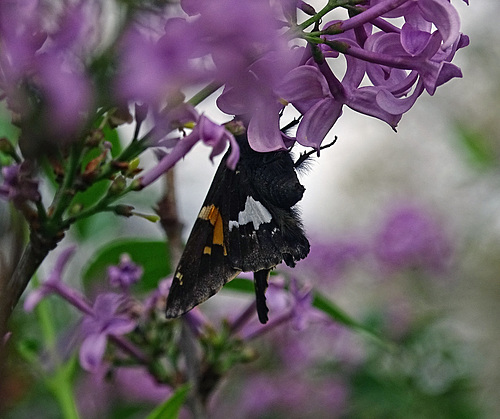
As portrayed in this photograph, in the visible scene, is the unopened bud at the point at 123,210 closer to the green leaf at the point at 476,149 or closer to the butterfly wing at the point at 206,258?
the butterfly wing at the point at 206,258

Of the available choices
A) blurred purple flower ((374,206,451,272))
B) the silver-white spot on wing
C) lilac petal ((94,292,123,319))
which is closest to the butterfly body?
the silver-white spot on wing

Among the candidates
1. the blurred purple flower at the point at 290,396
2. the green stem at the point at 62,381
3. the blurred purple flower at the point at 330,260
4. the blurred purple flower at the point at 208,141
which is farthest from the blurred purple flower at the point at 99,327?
the blurred purple flower at the point at 330,260

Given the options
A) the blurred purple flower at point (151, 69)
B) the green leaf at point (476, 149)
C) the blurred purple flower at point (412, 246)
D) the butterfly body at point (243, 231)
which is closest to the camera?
the blurred purple flower at point (151, 69)

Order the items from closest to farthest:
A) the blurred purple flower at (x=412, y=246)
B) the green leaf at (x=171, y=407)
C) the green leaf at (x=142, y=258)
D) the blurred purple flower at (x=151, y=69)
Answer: the blurred purple flower at (x=151, y=69)
the green leaf at (x=171, y=407)
the green leaf at (x=142, y=258)
the blurred purple flower at (x=412, y=246)

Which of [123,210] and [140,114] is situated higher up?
[140,114]

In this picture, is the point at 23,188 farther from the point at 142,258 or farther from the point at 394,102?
the point at 142,258

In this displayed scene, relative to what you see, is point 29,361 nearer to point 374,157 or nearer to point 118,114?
point 118,114

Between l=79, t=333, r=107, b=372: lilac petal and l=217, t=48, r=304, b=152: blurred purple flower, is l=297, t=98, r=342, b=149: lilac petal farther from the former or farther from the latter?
l=79, t=333, r=107, b=372: lilac petal

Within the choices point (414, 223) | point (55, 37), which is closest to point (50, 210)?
point (55, 37)

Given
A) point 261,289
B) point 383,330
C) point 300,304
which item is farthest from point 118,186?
point 383,330
